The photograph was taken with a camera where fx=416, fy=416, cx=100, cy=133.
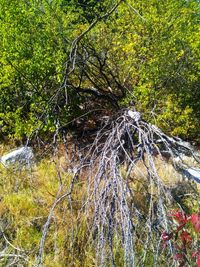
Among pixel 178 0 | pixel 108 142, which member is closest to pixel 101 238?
pixel 108 142

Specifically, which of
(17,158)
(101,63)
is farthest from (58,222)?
(101,63)

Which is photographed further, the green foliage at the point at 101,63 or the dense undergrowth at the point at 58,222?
the green foliage at the point at 101,63

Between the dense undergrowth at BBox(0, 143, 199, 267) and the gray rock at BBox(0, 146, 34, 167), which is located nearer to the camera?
the dense undergrowth at BBox(0, 143, 199, 267)

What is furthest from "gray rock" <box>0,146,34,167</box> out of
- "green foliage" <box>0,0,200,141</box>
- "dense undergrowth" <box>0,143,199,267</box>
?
"green foliage" <box>0,0,200,141</box>

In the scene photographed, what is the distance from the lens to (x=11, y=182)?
13.2 ft

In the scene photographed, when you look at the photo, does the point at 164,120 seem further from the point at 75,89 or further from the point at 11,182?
the point at 11,182

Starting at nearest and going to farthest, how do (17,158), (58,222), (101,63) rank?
(58,222) < (17,158) < (101,63)

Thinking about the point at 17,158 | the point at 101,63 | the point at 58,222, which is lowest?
the point at 58,222

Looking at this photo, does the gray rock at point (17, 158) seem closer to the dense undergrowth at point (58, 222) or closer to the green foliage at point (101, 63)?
the dense undergrowth at point (58, 222)

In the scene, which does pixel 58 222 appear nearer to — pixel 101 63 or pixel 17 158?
pixel 17 158

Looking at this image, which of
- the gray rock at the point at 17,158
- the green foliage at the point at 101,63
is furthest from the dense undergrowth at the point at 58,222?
the green foliage at the point at 101,63

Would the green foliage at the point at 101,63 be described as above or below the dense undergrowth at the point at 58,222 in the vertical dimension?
above

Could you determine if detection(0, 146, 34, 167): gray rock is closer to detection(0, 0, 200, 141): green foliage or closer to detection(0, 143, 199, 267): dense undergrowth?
detection(0, 143, 199, 267): dense undergrowth

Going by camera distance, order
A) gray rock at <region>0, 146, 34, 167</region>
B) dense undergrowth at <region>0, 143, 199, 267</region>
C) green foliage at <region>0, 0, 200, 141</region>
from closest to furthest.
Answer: dense undergrowth at <region>0, 143, 199, 267</region>, gray rock at <region>0, 146, 34, 167</region>, green foliage at <region>0, 0, 200, 141</region>
